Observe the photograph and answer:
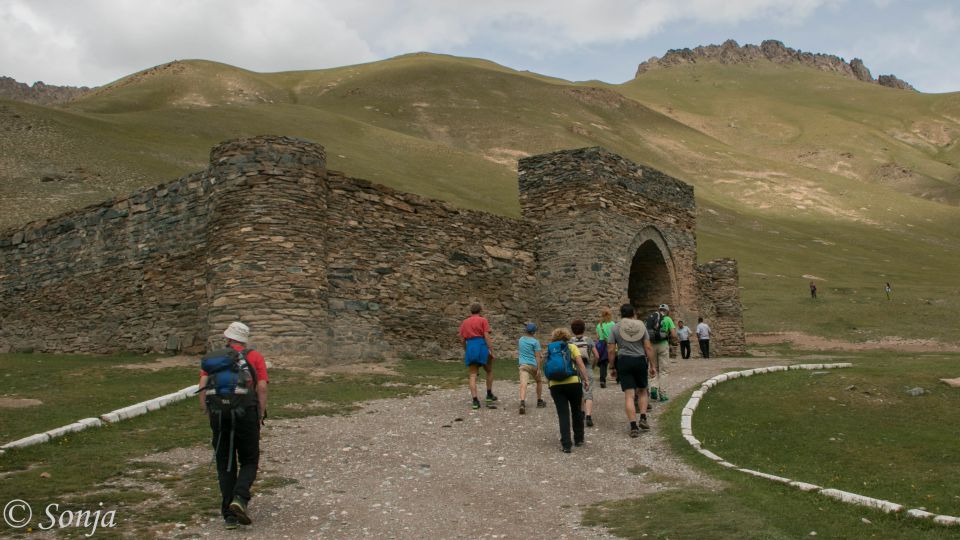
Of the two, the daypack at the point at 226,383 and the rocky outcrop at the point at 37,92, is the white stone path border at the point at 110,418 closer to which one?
the daypack at the point at 226,383

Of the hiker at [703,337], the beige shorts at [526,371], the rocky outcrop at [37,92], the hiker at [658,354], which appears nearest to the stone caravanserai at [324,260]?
the hiker at [703,337]

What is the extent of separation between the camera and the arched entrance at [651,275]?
24312 mm

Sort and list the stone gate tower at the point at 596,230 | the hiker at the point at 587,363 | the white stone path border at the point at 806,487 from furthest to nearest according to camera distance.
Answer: the stone gate tower at the point at 596,230 < the hiker at the point at 587,363 < the white stone path border at the point at 806,487

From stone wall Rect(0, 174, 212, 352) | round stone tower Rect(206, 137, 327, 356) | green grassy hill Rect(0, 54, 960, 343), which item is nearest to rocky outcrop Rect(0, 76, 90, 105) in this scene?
green grassy hill Rect(0, 54, 960, 343)

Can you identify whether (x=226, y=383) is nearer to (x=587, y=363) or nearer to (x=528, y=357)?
(x=528, y=357)

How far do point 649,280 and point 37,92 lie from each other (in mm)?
138920

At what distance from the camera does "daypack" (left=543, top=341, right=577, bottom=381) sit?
10.3 meters

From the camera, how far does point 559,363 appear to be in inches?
407

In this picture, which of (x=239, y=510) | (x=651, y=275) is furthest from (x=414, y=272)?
(x=239, y=510)

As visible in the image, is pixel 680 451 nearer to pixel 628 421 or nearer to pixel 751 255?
pixel 628 421

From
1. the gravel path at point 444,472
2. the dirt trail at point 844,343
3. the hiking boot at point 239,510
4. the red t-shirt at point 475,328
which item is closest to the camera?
the hiking boot at point 239,510

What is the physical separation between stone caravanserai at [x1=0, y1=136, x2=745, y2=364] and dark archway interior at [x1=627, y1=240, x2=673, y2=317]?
0.05m

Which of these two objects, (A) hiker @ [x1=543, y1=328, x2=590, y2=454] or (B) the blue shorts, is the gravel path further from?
(B) the blue shorts

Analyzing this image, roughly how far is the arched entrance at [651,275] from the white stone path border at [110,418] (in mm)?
15074
